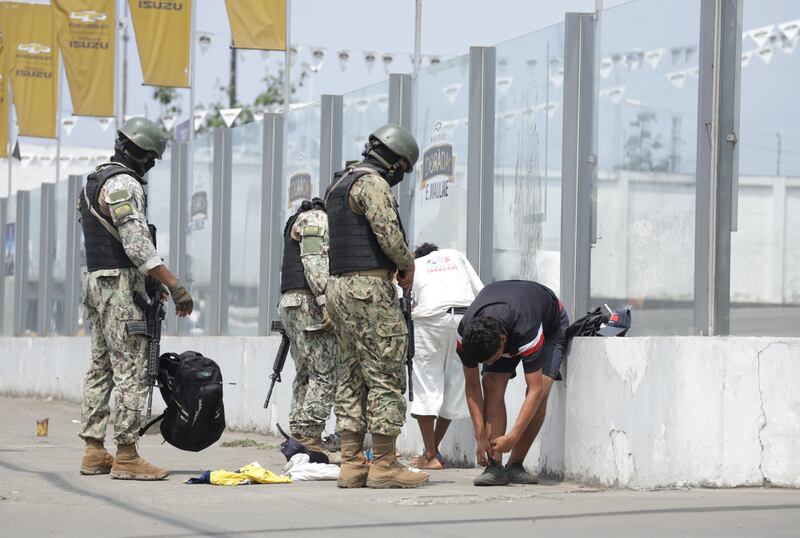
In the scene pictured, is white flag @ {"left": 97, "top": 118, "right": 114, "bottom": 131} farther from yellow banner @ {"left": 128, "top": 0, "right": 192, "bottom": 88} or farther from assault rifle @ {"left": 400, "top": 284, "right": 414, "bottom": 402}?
assault rifle @ {"left": 400, "top": 284, "right": 414, "bottom": 402}

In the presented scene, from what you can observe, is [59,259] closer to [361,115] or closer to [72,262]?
[72,262]

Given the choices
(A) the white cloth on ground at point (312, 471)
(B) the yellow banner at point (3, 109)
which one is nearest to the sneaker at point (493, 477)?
(A) the white cloth on ground at point (312, 471)

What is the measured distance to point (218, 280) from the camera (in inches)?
595

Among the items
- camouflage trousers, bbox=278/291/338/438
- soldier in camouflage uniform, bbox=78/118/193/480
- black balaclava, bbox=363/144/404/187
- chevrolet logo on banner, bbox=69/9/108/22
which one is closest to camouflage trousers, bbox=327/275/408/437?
black balaclava, bbox=363/144/404/187

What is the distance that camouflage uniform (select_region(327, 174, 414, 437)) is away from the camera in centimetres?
778

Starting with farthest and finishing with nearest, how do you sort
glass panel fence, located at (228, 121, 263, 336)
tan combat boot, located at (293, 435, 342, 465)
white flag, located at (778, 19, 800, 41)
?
glass panel fence, located at (228, 121, 263, 336) < tan combat boot, located at (293, 435, 342, 465) < white flag, located at (778, 19, 800, 41)

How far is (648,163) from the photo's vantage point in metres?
8.32

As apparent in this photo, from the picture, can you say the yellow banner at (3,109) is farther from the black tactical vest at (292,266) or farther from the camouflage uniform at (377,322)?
the camouflage uniform at (377,322)

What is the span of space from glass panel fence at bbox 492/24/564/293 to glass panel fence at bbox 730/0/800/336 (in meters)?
1.59

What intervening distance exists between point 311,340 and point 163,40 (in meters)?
9.75

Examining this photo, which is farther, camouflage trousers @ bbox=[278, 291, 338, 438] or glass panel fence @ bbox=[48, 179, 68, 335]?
glass panel fence @ bbox=[48, 179, 68, 335]

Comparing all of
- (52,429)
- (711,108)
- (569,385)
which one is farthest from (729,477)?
(52,429)

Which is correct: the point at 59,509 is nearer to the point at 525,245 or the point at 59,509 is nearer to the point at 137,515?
the point at 137,515

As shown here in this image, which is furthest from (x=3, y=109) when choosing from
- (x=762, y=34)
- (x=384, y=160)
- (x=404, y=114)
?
(x=762, y=34)
